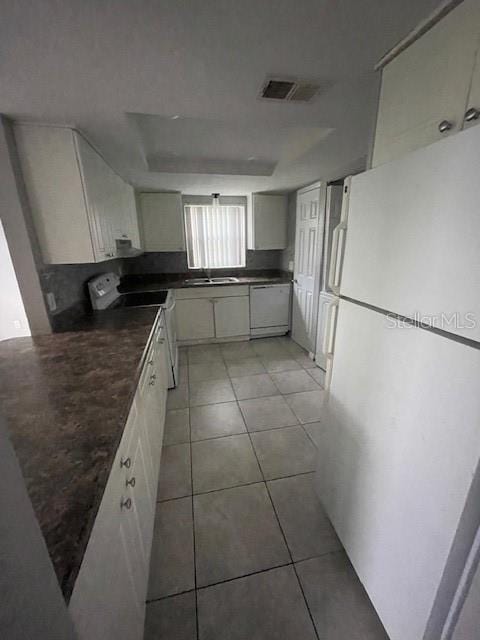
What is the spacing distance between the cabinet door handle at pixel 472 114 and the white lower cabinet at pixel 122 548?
1.54 metres

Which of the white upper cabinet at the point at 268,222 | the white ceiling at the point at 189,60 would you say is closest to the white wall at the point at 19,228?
the white ceiling at the point at 189,60

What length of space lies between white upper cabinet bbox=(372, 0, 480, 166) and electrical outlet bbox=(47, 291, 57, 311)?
6.61ft

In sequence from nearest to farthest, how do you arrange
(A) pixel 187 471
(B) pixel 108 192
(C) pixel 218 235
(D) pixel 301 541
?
(D) pixel 301 541, (A) pixel 187 471, (B) pixel 108 192, (C) pixel 218 235

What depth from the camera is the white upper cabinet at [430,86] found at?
0.80 meters

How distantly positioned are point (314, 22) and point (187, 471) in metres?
2.28

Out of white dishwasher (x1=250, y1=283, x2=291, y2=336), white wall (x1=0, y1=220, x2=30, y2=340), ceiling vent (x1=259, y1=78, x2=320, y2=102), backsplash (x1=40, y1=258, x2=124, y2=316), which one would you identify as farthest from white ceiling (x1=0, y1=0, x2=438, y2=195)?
white dishwasher (x1=250, y1=283, x2=291, y2=336)

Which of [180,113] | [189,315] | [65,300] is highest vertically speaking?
[180,113]

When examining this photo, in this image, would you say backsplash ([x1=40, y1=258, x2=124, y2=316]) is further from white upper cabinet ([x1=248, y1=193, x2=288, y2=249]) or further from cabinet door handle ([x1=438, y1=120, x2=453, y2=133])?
white upper cabinet ([x1=248, y1=193, x2=288, y2=249])

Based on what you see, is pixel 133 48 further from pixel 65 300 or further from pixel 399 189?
pixel 65 300

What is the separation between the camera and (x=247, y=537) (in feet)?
4.47

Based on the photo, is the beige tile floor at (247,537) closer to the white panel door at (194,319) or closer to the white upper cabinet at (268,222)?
the white panel door at (194,319)

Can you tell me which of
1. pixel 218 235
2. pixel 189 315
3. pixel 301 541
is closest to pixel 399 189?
pixel 301 541

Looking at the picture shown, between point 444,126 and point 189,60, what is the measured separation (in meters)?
0.95

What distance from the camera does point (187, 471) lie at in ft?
5.76
